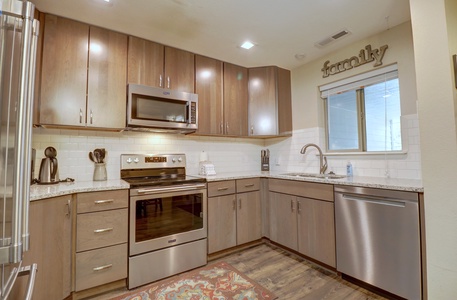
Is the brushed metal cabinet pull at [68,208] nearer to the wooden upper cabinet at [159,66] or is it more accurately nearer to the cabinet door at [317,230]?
the wooden upper cabinet at [159,66]

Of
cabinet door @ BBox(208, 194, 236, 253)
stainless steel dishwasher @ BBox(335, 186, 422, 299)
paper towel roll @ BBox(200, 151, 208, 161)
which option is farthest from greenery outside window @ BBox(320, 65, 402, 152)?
paper towel roll @ BBox(200, 151, 208, 161)

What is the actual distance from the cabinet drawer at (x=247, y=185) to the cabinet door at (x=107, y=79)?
145cm

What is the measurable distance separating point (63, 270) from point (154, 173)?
3.96ft

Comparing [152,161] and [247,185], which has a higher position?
[152,161]

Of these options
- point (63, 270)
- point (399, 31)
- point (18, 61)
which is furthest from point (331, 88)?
point (63, 270)

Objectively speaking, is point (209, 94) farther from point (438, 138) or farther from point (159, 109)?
point (438, 138)

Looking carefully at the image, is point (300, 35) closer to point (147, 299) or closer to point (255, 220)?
point (255, 220)

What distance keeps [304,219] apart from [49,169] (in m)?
2.51

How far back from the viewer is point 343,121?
2.76 meters

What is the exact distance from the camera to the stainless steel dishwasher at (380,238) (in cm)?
158

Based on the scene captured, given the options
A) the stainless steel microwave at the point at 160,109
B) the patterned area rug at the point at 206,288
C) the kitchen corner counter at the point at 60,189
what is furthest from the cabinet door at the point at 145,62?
the patterned area rug at the point at 206,288

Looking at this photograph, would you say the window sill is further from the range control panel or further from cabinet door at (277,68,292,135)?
the range control panel

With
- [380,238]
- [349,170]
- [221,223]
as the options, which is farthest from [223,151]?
[380,238]

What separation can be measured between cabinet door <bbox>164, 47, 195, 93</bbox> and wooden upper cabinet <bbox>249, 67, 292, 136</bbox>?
0.93m
